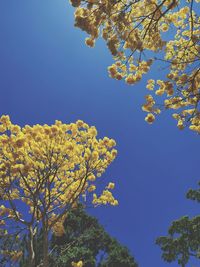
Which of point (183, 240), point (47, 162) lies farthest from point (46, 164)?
point (183, 240)

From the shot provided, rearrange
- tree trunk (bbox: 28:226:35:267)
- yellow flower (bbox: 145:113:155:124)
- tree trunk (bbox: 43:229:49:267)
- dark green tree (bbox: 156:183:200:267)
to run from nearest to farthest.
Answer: yellow flower (bbox: 145:113:155:124) → tree trunk (bbox: 43:229:49:267) → tree trunk (bbox: 28:226:35:267) → dark green tree (bbox: 156:183:200:267)

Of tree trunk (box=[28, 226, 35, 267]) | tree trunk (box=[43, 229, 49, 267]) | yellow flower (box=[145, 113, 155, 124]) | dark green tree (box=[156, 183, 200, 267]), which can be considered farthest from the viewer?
dark green tree (box=[156, 183, 200, 267])

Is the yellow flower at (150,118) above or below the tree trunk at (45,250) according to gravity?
above

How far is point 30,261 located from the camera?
9.88 metres

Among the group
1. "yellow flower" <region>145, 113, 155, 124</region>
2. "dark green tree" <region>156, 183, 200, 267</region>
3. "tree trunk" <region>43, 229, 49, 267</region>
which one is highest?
"dark green tree" <region>156, 183, 200, 267</region>

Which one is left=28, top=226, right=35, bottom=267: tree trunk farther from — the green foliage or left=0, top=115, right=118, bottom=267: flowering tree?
the green foliage

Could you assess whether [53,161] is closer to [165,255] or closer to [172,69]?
[172,69]

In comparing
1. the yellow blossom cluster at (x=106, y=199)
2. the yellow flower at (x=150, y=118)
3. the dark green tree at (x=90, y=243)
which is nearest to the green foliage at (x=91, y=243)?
the dark green tree at (x=90, y=243)

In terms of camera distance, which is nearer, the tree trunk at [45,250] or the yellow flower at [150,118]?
the yellow flower at [150,118]

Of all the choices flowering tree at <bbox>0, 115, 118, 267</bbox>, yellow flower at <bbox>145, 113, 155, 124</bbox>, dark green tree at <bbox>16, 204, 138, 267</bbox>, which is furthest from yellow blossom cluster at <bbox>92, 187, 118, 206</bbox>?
dark green tree at <bbox>16, 204, 138, 267</bbox>

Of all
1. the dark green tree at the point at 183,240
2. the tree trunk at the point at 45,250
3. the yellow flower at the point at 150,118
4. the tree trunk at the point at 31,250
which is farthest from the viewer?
the dark green tree at the point at 183,240

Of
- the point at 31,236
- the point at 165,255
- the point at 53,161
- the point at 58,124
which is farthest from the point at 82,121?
the point at 165,255

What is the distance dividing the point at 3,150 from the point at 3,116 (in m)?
1.23

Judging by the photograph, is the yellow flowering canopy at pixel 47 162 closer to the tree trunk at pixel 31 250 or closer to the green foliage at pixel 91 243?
the tree trunk at pixel 31 250
